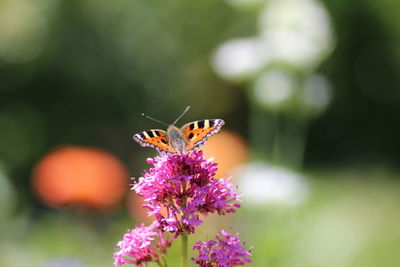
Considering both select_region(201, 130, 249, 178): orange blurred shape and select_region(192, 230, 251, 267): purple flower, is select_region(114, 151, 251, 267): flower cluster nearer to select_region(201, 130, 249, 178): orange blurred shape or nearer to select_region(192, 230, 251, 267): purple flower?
select_region(192, 230, 251, 267): purple flower

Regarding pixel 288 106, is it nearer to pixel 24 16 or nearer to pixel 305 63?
pixel 305 63

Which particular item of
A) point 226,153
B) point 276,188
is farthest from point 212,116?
point 276,188

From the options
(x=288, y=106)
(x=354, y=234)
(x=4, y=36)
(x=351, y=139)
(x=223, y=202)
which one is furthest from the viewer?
(x=351, y=139)

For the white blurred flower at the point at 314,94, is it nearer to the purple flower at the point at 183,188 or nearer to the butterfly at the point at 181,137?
the butterfly at the point at 181,137

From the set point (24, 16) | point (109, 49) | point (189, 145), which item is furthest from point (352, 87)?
point (189, 145)

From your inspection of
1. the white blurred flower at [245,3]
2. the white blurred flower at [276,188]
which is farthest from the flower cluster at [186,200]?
the white blurred flower at [245,3]

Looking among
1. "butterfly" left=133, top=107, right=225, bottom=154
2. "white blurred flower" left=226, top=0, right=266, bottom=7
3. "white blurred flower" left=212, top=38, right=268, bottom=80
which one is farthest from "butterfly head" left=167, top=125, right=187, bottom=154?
"white blurred flower" left=226, top=0, right=266, bottom=7

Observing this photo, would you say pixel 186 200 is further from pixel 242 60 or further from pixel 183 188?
pixel 242 60
